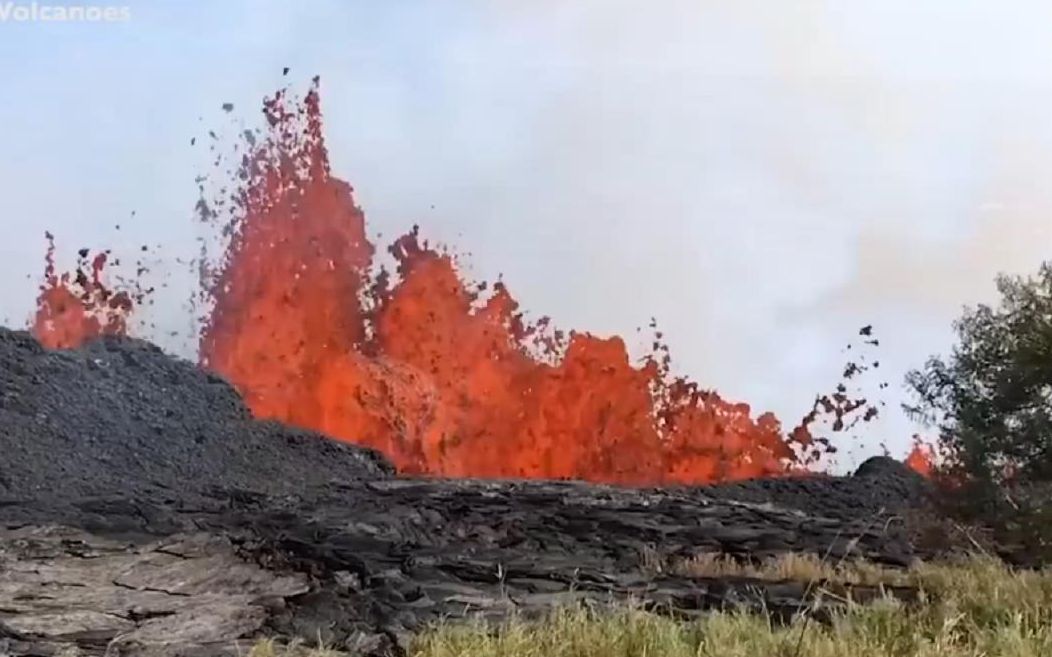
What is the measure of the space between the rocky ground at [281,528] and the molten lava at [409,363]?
272 mm

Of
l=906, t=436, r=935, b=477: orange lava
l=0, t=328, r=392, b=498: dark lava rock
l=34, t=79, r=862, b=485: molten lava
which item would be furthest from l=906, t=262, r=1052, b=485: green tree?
l=0, t=328, r=392, b=498: dark lava rock

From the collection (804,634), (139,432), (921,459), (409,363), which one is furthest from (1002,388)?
(139,432)

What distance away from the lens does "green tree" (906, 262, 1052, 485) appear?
464cm

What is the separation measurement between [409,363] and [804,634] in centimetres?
545

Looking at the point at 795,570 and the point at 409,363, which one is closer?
the point at 795,570

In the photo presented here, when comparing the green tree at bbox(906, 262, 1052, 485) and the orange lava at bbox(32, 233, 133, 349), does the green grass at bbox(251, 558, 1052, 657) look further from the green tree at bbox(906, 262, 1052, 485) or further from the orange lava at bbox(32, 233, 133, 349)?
the orange lava at bbox(32, 233, 133, 349)

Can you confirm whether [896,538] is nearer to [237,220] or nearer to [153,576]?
[153,576]

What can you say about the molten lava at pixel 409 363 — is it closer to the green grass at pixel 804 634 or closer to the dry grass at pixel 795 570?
the dry grass at pixel 795 570

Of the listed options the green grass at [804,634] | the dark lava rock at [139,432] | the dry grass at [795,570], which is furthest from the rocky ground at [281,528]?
the green grass at [804,634]

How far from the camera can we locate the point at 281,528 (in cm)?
596

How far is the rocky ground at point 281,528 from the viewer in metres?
4.35

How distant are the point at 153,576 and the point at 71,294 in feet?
11.2

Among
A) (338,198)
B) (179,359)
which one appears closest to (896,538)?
(338,198)

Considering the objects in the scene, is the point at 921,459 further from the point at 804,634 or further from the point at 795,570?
the point at 804,634
